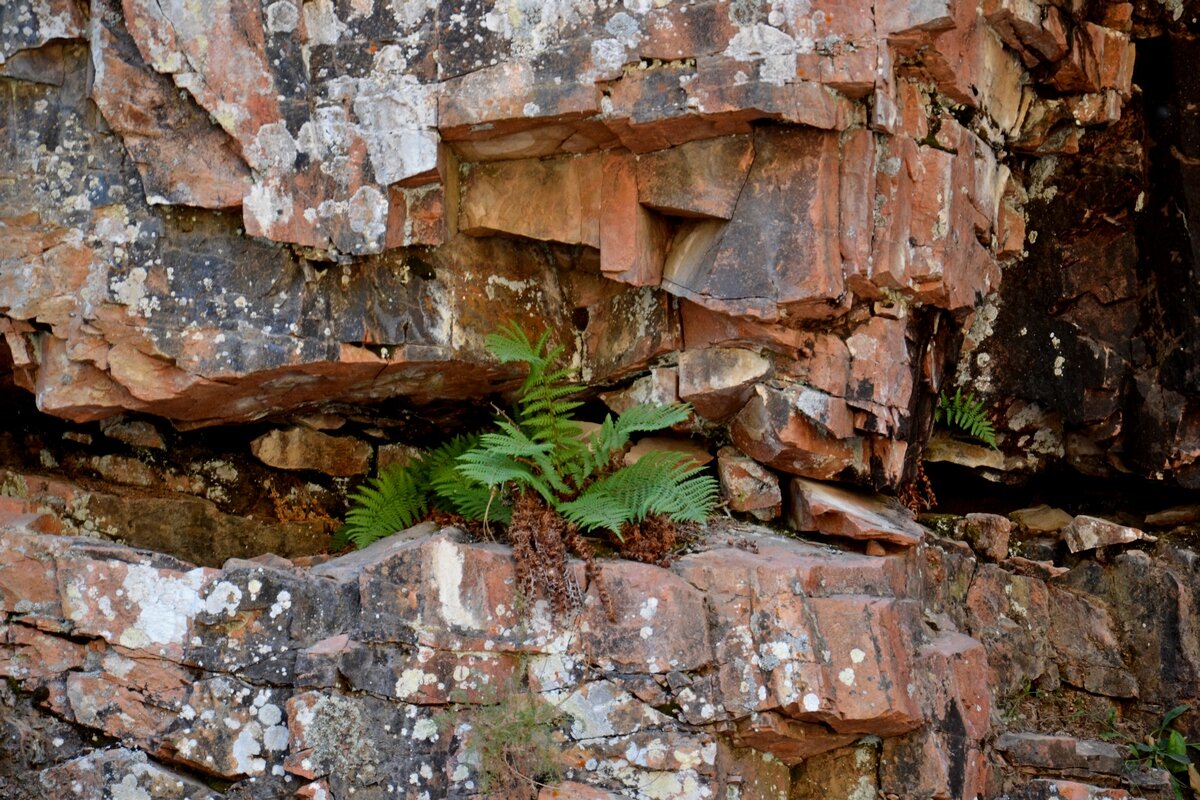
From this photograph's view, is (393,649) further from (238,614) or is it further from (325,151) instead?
(325,151)

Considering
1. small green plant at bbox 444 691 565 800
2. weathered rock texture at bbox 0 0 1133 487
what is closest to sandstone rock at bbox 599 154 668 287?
weathered rock texture at bbox 0 0 1133 487

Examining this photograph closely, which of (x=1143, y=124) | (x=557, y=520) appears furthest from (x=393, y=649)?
(x=1143, y=124)

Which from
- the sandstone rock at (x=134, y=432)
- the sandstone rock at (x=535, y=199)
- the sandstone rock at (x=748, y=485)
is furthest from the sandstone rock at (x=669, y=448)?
the sandstone rock at (x=134, y=432)

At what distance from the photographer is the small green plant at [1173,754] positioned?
22.3ft

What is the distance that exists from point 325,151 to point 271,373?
1161 millimetres

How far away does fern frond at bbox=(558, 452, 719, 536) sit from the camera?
19.8 ft

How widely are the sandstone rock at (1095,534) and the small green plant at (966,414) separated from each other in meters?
0.73

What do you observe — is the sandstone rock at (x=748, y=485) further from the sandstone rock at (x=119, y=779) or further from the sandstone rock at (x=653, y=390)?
the sandstone rock at (x=119, y=779)

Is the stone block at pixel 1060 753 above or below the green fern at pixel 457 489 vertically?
below

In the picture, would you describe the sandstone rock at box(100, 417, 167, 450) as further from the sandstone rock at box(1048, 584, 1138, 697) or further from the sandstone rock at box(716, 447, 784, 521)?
the sandstone rock at box(1048, 584, 1138, 697)

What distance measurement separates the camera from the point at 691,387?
259 inches

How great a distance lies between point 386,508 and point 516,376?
103cm

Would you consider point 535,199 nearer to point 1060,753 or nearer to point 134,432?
point 134,432

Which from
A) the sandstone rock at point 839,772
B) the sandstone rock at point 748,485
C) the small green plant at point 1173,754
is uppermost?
the sandstone rock at point 748,485
